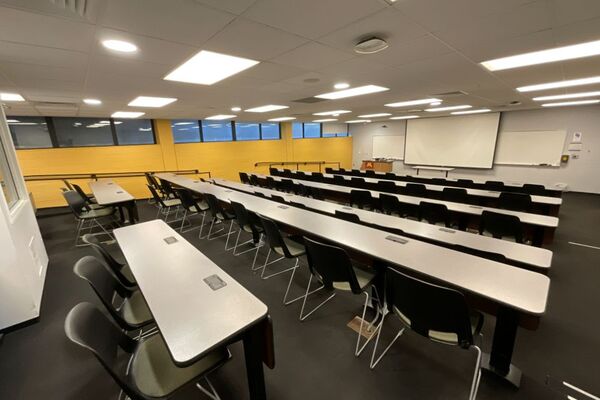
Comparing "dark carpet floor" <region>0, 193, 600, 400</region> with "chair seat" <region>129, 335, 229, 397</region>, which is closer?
"chair seat" <region>129, 335, 229, 397</region>

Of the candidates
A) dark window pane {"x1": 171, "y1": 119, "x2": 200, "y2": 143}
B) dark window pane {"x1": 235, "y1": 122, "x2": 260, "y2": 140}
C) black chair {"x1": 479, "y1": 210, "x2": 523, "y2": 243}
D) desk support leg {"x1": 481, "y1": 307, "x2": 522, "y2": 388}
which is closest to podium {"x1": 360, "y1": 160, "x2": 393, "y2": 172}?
dark window pane {"x1": 235, "y1": 122, "x2": 260, "y2": 140}

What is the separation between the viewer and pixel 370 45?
2.04 m

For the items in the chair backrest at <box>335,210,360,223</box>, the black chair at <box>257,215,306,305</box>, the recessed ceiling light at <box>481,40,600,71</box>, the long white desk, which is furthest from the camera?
the chair backrest at <box>335,210,360,223</box>

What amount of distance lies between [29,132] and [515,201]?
10.8 metres

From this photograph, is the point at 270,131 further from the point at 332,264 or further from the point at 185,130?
the point at 332,264

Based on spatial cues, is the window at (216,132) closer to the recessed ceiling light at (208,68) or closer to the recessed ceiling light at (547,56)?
the recessed ceiling light at (208,68)

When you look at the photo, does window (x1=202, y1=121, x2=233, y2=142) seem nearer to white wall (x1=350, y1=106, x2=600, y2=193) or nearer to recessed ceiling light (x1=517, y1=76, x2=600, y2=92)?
recessed ceiling light (x1=517, y1=76, x2=600, y2=92)

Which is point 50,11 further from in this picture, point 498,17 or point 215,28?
point 498,17

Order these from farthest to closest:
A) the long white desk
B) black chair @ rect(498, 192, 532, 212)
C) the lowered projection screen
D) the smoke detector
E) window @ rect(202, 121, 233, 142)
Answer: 1. window @ rect(202, 121, 233, 142)
2. the lowered projection screen
3. black chair @ rect(498, 192, 532, 212)
4. the smoke detector
5. the long white desk

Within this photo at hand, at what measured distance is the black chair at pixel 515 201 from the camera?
149 inches

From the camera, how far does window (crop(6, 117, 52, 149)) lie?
6.00 m

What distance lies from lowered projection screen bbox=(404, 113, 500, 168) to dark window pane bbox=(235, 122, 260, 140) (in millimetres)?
6477

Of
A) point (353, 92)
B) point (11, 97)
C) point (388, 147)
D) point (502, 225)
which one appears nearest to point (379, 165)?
point (388, 147)

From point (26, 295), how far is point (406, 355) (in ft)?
11.6
